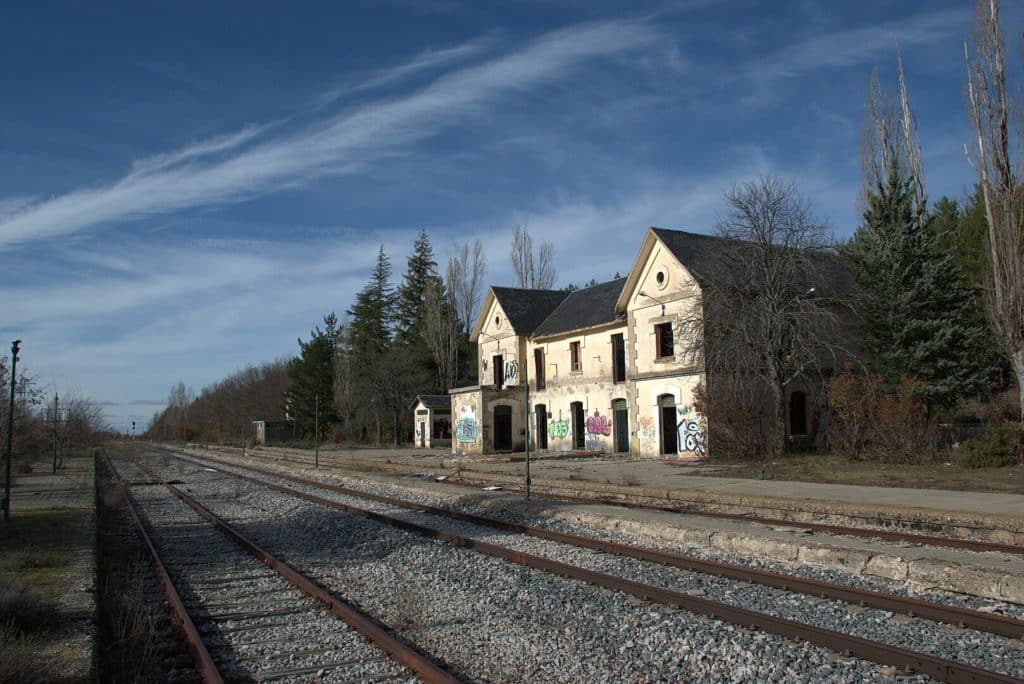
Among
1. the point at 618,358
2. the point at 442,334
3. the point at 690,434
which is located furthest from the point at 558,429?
the point at 442,334

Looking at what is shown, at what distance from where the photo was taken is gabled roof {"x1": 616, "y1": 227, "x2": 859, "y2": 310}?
27797mm

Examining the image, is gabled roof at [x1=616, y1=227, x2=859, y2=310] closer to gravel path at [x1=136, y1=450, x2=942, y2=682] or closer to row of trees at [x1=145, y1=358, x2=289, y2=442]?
gravel path at [x1=136, y1=450, x2=942, y2=682]

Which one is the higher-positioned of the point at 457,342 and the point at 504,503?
the point at 457,342

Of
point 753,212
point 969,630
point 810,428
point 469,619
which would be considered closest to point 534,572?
point 469,619

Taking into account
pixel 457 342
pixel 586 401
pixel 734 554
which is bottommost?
pixel 734 554

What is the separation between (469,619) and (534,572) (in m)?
2.21

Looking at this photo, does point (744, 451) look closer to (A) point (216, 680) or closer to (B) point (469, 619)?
(B) point (469, 619)

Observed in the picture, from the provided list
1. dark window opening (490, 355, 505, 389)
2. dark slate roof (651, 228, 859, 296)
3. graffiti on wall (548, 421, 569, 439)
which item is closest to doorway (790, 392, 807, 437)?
dark slate roof (651, 228, 859, 296)

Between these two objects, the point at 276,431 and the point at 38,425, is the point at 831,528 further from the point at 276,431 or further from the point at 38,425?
the point at 276,431

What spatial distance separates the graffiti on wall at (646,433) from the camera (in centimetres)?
3044

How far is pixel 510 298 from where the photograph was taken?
42.0 m

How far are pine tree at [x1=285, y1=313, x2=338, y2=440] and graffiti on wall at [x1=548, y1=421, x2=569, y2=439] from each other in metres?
34.9

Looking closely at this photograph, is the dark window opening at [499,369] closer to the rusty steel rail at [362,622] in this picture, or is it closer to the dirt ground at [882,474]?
the dirt ground at [882,474]

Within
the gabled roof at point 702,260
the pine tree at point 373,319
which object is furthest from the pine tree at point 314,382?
the gabled roof at point 702,260
